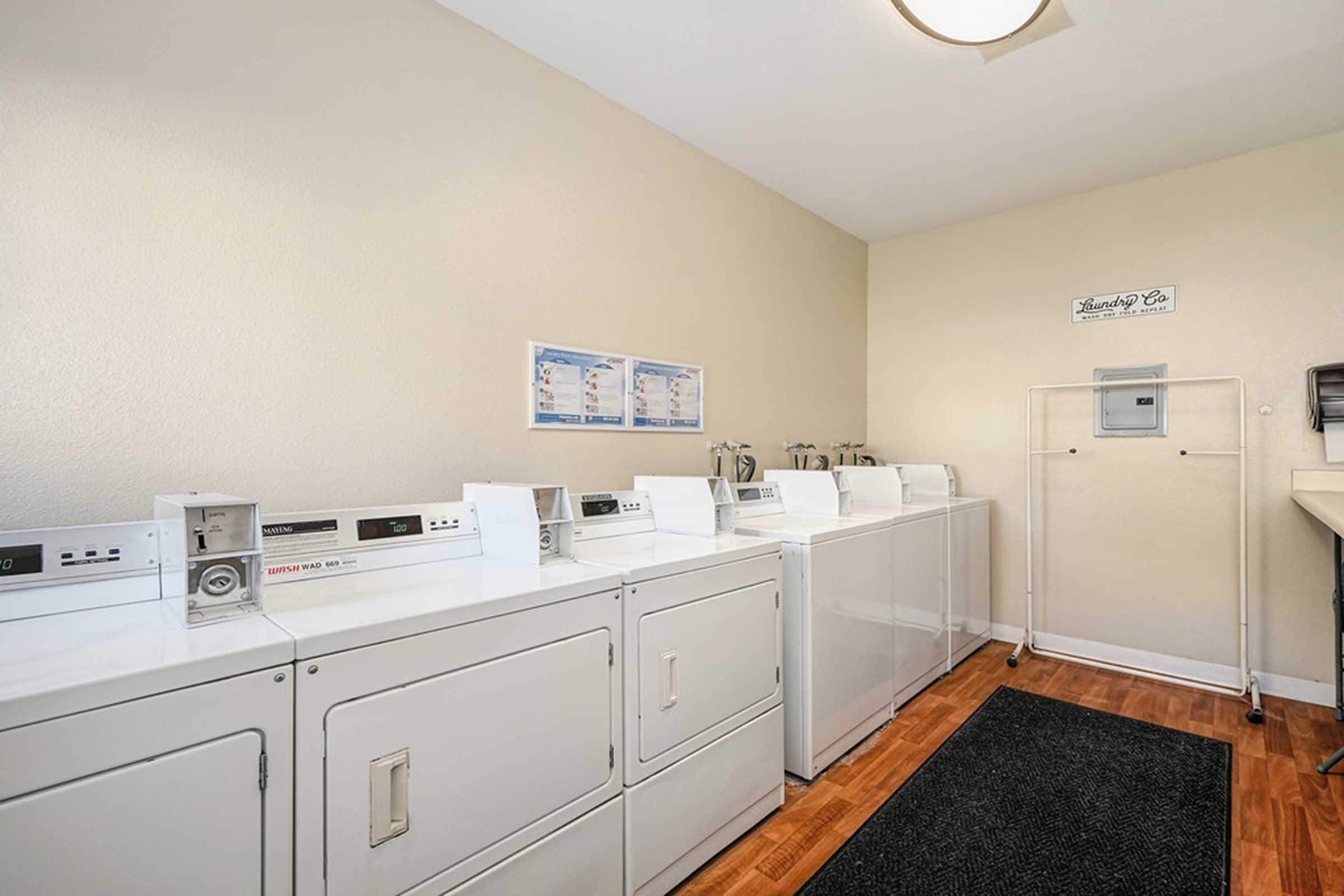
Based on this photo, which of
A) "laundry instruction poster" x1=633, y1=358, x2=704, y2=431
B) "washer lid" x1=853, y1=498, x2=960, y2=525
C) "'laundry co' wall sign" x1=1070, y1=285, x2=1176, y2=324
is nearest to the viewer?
"laundry instruction poster" x1=633, y1=358, x2=704, y2=431

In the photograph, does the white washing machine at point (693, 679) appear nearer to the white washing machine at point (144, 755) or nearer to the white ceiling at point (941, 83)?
the white washing machine at point (144, 755)

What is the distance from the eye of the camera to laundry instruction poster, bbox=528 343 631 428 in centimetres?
243

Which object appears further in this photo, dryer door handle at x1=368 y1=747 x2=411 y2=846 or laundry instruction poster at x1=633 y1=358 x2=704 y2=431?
laundry instruction poster at x1=633 y1=358 x2=704 y2=431

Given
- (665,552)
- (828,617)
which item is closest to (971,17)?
(665,552)

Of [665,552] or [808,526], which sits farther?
[808,526]

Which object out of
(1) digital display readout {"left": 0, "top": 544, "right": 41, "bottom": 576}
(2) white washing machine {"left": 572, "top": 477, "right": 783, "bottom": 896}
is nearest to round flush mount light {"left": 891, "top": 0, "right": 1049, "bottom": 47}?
(2) white washing machine {"left": 572, "top": 477, "right": 783, "bottom": 896}

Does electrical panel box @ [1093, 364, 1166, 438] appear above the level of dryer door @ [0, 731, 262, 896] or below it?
above

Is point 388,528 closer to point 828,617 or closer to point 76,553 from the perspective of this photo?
point 76,553

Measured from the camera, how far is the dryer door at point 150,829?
869 mm

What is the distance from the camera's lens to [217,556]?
4.06 ft

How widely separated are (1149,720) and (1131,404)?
67.8 inches

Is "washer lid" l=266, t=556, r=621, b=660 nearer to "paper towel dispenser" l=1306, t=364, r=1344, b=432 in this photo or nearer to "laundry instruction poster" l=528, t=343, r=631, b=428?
"laundry instruction poster" l=528, t=343, r=631, b=428

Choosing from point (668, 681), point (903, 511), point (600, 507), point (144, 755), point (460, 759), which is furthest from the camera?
point (903, 511)

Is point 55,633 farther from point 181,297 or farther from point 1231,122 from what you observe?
point 1231,122
